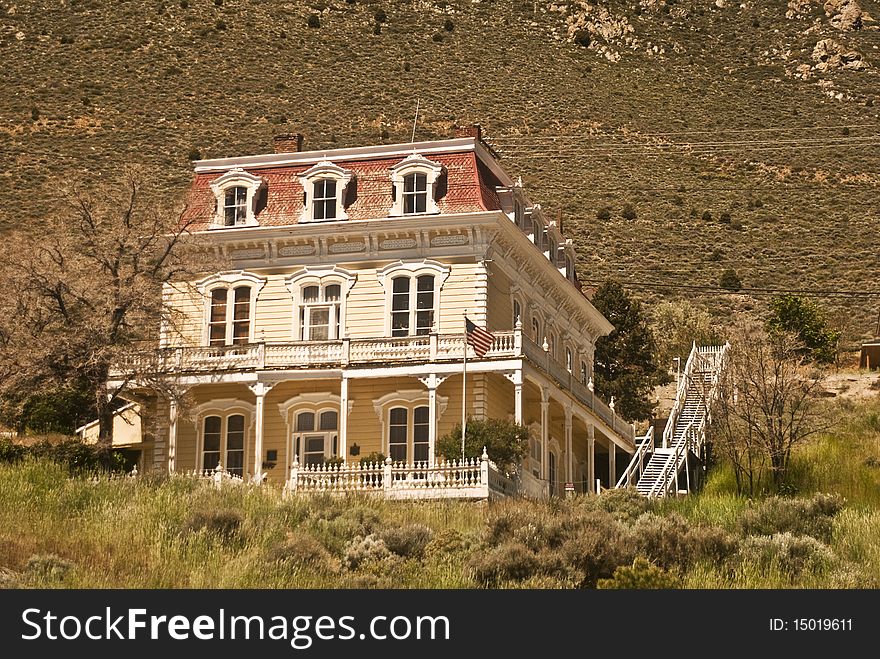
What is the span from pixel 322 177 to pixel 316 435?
7008 millimetres

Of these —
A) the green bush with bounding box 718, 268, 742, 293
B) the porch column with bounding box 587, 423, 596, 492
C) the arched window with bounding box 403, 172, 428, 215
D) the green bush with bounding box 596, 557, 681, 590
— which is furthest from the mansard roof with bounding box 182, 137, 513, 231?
the green bush with bounding box 718, 268, 742, 293

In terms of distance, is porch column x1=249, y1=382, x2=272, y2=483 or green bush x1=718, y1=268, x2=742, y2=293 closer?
porch column x1=249, y1=382, x2=272, y2=483

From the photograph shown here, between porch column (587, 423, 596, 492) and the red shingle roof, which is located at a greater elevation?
the red shingle roof

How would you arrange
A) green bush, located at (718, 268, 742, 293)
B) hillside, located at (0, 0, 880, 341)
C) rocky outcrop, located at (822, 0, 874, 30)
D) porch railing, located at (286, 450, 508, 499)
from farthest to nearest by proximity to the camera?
1. rocky outcrop, located at (822, 0, 874, 30)
2. hillside, located at (0, 0, 880, 341)
3. green bush, located at (718, 268, 742, 293)
4. porch railing, located at (286, 450, 508, 499)

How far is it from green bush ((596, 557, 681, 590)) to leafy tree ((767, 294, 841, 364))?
124 feet

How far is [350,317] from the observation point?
151ft

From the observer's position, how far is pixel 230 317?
46906 mm

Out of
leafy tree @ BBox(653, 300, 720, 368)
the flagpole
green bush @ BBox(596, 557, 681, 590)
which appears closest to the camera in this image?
green bush @ BBox(596, 557, 681, 590)

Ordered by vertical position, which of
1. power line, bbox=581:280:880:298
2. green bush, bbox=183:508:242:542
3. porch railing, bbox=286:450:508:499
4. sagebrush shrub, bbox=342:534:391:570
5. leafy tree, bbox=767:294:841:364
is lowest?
sagebrush shrub, bbox=342:534:391:570

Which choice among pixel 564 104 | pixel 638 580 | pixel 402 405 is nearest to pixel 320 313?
pixel 402 405

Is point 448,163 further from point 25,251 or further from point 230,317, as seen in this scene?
point 25,251

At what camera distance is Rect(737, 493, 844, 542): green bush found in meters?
35.0

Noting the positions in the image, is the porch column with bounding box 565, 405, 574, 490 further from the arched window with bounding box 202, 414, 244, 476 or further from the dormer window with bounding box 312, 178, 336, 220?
the arched window with bounding box 202, 414, 244, 476

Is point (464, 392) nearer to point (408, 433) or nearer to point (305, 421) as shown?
point (408, 433)
